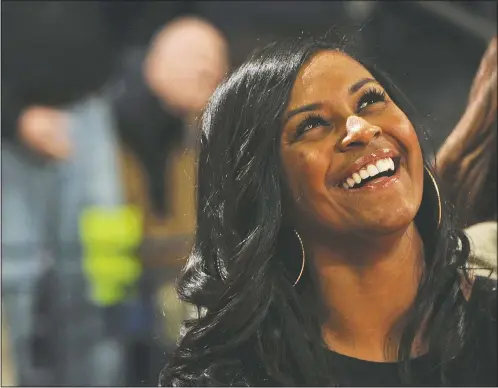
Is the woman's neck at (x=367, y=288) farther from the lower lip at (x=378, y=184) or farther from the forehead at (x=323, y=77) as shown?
the forehead at (x=323, y=77)

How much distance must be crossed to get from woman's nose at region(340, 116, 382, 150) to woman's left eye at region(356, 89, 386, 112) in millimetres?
21

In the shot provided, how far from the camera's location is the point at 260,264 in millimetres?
926

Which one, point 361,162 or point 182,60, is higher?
point 182,60

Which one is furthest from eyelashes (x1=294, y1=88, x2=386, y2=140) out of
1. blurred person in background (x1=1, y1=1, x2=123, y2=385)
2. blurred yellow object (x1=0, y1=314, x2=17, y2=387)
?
blurred yellow object (x1=0, y1=314, x2=17, y2=387)

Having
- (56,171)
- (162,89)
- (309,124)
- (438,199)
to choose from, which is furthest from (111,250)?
(438,199)

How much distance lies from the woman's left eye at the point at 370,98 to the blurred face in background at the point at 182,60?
0.24m

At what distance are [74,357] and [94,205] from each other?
0.82 feet

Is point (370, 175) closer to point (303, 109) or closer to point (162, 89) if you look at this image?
point (303, 109)

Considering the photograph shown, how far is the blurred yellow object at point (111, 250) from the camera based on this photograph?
108 cm

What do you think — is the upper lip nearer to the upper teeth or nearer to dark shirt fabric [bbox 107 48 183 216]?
the upper teeth

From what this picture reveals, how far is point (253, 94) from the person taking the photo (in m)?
0.93

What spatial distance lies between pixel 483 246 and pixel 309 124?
356mm

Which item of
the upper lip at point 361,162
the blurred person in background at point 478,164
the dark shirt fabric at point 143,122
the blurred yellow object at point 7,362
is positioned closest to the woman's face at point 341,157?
the upper lip at point 361,162

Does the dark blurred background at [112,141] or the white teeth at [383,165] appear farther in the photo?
the dark blurred background at [112,141]
